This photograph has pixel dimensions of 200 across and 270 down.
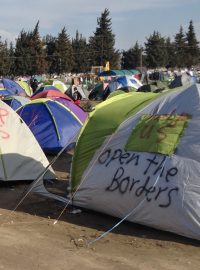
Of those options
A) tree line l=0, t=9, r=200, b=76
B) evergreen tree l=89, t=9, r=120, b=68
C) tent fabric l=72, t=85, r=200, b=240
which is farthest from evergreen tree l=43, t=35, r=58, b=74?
tent fabric l=72, t=85, r=200, b=240

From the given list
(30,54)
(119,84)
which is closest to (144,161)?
(119,84)

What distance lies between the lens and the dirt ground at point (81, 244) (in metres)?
5.27

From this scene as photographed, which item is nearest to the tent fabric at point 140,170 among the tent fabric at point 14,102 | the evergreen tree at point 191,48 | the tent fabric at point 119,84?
the tent fabric at point 14,102

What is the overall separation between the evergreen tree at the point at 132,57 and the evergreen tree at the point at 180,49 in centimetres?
807

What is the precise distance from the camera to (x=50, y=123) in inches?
469

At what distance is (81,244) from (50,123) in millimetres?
6319

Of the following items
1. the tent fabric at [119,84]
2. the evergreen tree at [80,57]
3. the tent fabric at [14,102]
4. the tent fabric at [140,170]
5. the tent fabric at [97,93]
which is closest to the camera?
the tent fabric at [140,170]

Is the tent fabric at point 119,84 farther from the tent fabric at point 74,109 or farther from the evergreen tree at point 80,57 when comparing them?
the evergreen tree at point 80,57

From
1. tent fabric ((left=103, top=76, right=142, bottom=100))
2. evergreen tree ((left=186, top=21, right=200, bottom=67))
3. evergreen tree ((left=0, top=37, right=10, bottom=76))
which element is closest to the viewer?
tent fabric ((left=103, top=76, right=142, bottom=100))

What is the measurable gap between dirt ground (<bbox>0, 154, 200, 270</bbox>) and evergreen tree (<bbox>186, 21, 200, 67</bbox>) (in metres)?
79.1

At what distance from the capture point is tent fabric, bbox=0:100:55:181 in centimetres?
879

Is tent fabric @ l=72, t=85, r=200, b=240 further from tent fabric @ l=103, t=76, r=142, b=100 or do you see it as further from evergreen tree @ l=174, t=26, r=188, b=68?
evergreen tree @ l=174, t=26, r=188, b=68

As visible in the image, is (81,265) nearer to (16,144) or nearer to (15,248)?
(15,248)

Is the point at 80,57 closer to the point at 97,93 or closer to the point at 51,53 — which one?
the point at 51,53
